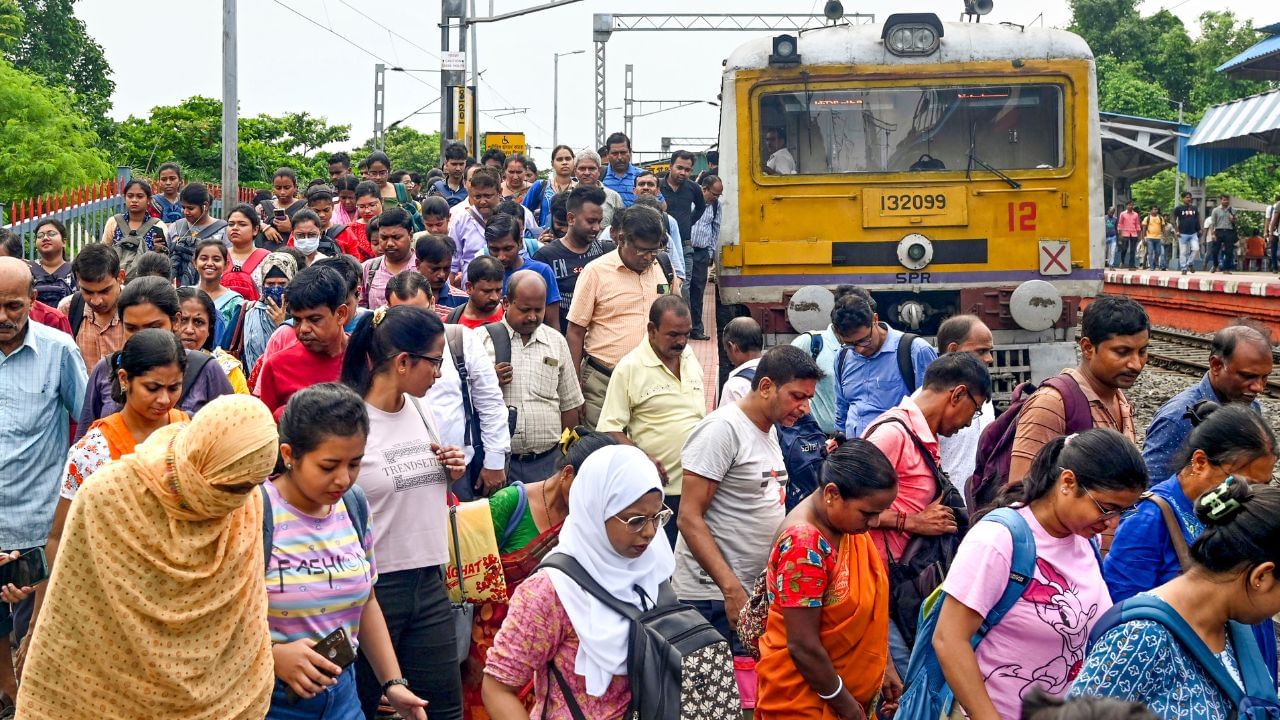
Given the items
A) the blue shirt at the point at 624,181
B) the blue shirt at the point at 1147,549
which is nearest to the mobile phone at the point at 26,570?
the blue shirt at the point at 1147,549

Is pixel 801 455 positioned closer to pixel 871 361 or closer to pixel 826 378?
pixel 871 361

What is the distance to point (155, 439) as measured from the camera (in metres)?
3.35

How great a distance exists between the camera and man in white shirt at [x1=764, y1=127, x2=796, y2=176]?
10539 mm

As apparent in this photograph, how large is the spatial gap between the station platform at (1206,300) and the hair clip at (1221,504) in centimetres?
1690

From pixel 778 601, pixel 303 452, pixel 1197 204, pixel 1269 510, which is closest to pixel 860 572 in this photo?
pixel 778 601

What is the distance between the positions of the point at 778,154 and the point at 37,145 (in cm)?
1720

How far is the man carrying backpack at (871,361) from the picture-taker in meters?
6.72

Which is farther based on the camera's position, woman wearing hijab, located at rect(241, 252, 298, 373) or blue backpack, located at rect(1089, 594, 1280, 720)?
woman wearing hijab, located at rect(241, 252, 298, 373)

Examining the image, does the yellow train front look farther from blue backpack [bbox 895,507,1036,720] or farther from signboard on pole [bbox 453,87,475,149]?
signboard on pole [bbox 453,87,475,149]

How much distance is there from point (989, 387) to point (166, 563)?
3.00 metres

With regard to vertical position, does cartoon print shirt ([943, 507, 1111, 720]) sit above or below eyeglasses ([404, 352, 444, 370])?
below

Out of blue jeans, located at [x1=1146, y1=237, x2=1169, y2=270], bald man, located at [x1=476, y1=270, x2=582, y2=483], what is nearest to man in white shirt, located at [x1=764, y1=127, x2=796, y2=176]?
bald man, located at [x1=476, y1=270, x2=582, y2=483]

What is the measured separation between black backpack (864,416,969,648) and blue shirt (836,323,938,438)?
1.80 meters

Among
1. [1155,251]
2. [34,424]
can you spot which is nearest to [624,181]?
[34,424]
